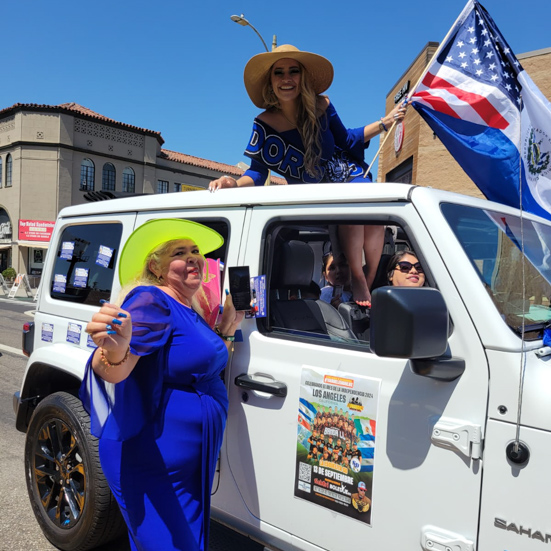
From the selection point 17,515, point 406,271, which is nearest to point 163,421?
point 406,271

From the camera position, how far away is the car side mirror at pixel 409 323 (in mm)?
1497

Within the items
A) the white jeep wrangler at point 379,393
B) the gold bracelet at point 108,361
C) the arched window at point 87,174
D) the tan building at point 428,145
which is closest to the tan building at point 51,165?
the arched window at point 87,174

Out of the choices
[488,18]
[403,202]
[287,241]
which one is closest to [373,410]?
[403,202]

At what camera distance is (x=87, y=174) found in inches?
1321

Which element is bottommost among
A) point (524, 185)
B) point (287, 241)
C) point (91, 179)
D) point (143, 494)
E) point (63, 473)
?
point (63, 473)

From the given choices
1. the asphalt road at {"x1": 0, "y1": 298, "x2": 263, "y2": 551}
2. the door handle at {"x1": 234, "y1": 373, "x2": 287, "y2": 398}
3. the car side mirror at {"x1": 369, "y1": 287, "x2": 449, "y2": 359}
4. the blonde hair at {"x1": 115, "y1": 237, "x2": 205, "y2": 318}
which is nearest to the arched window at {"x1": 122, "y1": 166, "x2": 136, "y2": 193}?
the asphalt road at {"x1": 0, "y1": 298, "x2": 263, "y2": 551}

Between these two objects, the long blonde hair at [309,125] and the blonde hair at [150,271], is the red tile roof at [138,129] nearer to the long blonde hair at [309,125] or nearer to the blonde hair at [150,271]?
the long blonde hair at [309,125]

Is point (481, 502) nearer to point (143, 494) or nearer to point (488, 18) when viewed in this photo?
point (143, 494)

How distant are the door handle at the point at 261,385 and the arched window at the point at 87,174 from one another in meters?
34.2

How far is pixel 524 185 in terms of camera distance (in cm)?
265

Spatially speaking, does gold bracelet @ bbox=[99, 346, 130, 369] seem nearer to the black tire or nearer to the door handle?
the door handle

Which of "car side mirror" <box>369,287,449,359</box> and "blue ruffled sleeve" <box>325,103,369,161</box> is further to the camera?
"blue ruffled sleeve" <box>325,103,369,161</box>

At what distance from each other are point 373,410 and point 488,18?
2621mm

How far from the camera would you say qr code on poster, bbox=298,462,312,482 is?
1977mm
